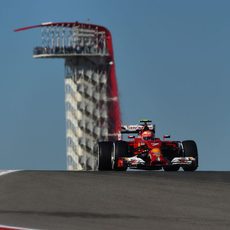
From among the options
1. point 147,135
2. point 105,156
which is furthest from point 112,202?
point 147,135

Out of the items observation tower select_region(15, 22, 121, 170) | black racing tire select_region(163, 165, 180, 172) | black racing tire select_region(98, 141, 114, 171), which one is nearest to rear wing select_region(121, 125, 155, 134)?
black racing tire select_region(163, 165, 180, 172)

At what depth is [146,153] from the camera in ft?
88.8

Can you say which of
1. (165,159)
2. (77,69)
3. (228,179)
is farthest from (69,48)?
(228,179)

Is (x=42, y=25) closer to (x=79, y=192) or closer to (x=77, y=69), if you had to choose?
(x=77, y=69)

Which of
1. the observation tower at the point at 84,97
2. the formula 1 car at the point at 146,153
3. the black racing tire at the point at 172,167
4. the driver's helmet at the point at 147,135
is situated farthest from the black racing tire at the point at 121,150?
the observation tower at the point at 84,97

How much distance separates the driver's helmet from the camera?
27.7m

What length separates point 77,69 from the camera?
116m

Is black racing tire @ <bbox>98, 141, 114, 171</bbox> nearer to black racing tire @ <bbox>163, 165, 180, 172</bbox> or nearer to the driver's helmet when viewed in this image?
the driver's helmet

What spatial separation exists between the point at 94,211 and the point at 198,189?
11.8ft

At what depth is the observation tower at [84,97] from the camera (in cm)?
11462

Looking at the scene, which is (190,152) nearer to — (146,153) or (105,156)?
(146,153)

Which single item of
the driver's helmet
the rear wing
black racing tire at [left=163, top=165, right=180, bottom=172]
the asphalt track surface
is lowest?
black racing tire at [left=163, top=165, right=180, bottom=172]

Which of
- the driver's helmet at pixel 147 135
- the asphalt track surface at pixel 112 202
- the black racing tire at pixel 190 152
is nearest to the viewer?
the asphalt track surface at pixel 112 202

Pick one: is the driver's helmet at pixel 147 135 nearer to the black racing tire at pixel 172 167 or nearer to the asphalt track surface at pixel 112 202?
the black racing tire at pixel 172 167
